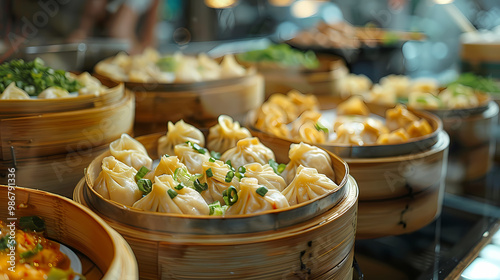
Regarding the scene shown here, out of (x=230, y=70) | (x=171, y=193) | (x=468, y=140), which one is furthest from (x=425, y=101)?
(x=171, y=193)

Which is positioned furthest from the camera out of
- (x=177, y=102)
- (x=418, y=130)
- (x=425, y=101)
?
(x=425, y=101)

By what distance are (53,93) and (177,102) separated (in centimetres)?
87

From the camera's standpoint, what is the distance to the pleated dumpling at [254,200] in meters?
1.65

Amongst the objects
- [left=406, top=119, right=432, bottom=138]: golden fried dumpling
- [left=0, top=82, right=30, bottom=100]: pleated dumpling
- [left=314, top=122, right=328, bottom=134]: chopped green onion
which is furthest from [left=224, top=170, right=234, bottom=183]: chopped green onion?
[left=406, top=119, right=432, bottom=138]: golden fried dumpling

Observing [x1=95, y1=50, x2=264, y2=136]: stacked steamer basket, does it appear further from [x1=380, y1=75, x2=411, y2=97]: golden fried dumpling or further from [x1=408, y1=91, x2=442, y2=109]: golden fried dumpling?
[x1=380, y1=75, x2=411, y2=97]: golden fried dumpling

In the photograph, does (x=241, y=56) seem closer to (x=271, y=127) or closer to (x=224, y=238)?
(x=271, y=127)

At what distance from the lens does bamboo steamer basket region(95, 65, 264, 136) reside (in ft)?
9.60

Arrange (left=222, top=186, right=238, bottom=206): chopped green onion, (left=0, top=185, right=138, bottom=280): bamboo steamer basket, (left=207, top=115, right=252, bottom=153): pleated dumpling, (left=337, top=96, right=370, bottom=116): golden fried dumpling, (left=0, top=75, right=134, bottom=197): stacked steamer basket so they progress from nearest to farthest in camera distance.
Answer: (left=0, top=185, right=138, bottom=280): bamboo steamer basket
(left=222, top=186, right=238, bottom=206): chopped green onion
(left=0, top=75, right=134, bottom=197): stacked steamer basket
(left=207, top=115, right=252, bottom=153): pleated dumpling
(left=337, top=96, right=370, bottom=116): golden fried dumpling

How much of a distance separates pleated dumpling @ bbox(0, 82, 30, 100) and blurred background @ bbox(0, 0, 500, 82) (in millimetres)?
361

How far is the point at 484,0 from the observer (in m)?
7.40

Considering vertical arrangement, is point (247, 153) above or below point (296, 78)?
above

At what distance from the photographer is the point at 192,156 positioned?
2.05 m

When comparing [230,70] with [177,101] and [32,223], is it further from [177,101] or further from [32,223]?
[32,223]

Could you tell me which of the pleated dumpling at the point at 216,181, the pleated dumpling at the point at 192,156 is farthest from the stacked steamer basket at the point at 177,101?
the pleated dumpling at the point at 216,181
